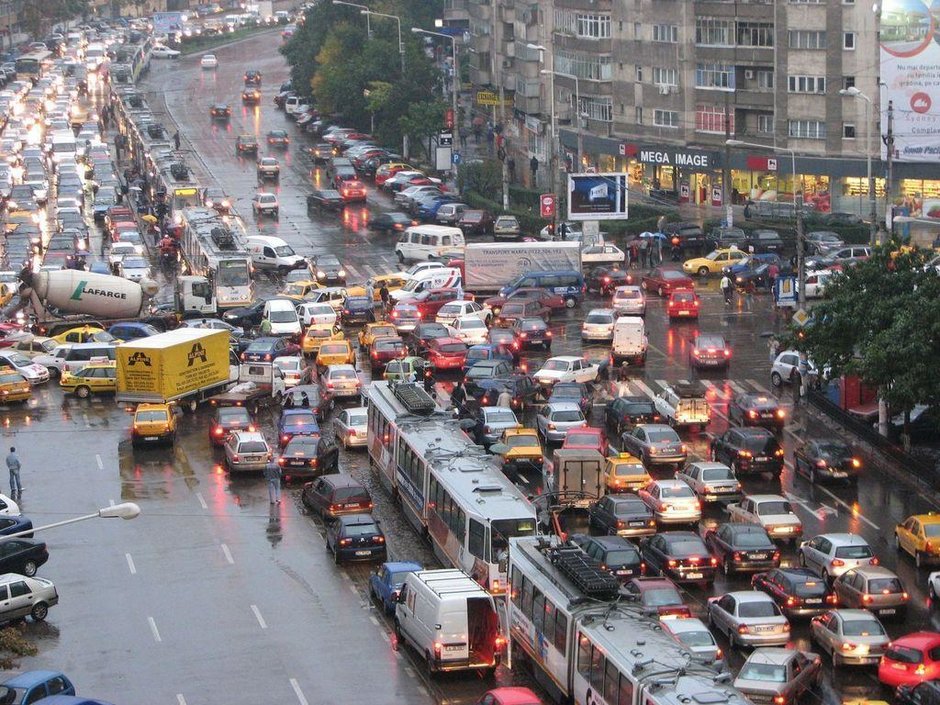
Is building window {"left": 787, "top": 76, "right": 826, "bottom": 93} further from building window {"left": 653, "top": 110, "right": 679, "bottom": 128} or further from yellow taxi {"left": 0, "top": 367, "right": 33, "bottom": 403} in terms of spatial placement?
yellow taxi {"left": 0, "top": 367, "right": 33, "bottom": 403}

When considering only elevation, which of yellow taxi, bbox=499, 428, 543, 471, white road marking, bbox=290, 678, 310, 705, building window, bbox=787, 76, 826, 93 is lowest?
white road marking, bbox=290, 678, 310, 705

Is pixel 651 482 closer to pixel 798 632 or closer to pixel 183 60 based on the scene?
pixel 798 632

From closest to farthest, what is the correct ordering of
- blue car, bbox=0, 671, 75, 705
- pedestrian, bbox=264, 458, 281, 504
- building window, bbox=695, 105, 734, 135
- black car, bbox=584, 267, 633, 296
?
blue car, bbox=0, 671, 75, 705 → pedestrian, bbox=264, 458, 281, 504 → black car, bbox=584, 267, 633, 296 → building window, bbox=695, 105, 734, 135

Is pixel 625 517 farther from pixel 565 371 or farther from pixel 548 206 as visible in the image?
pixel 548 206

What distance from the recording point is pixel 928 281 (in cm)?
5797

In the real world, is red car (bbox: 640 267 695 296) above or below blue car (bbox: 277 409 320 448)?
above

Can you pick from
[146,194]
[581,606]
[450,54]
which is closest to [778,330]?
[581,606]

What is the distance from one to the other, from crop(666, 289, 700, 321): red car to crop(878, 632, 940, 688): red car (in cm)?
3917

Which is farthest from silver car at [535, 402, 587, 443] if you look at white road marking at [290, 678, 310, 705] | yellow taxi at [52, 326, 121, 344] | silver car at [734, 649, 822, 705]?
yellow taxi at [52, 326, 121, 344]

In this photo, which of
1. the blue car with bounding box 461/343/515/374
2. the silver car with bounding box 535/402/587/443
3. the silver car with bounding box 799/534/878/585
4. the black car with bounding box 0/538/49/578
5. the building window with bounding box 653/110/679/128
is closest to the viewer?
the silver car with bounding box 799/534/878/585

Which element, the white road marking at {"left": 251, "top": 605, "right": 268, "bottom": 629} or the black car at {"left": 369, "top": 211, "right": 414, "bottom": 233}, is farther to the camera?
the black car at {"left": 369, "top": 211, "right": 414, "bottom": 233}

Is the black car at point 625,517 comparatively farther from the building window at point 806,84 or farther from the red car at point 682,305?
the building window at point 806,84

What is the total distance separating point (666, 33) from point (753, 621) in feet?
Answer: 241

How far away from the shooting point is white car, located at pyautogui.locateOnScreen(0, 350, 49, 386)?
70.2 meters
